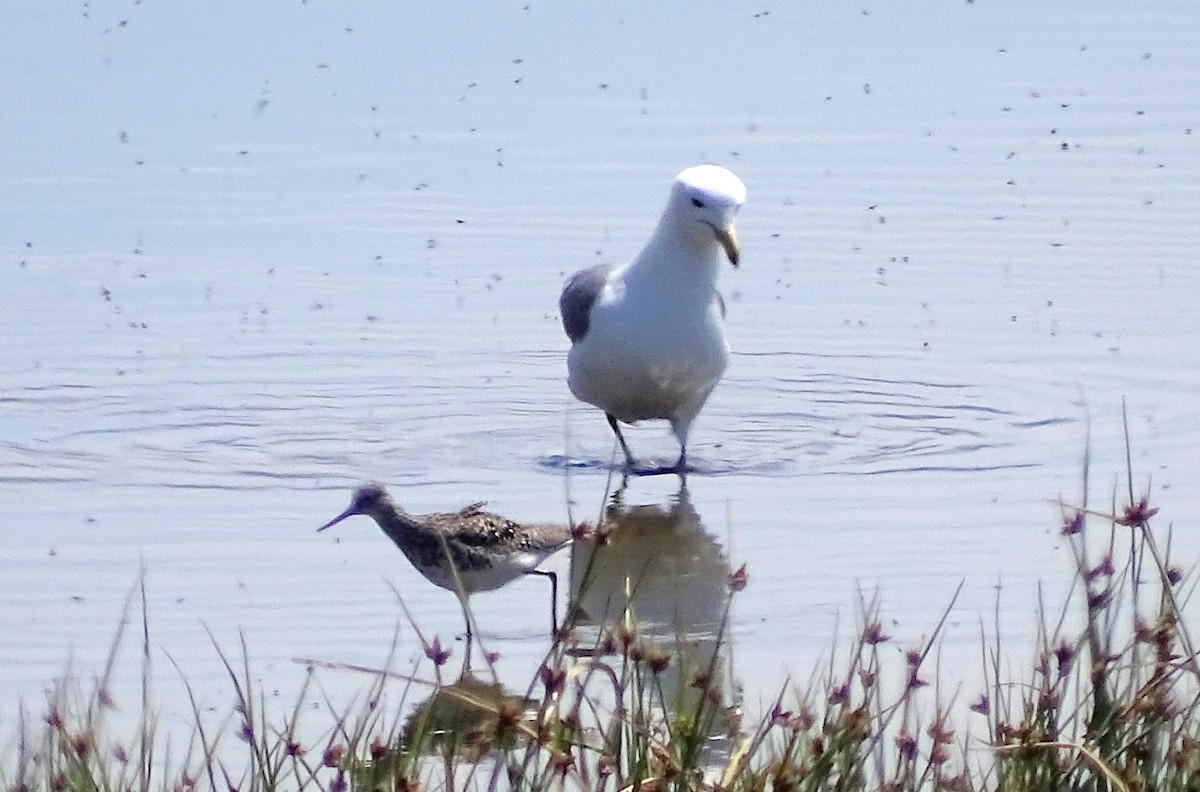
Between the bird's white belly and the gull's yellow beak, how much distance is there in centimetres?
29

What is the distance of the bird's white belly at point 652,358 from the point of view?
988 cm

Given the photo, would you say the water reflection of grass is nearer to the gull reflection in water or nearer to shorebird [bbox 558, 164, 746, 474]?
the gull reflection in water

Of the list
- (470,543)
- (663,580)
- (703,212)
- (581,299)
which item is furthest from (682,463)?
(470,543)

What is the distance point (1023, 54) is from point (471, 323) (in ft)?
23.1

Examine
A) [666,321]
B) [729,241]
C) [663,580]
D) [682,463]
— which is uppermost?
[729,241]

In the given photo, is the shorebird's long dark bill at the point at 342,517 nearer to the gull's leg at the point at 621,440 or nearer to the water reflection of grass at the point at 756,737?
the gull's leg at the point at 621,440

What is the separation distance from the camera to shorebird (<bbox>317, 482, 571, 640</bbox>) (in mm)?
7539

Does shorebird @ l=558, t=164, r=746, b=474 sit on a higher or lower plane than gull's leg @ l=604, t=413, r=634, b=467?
higher

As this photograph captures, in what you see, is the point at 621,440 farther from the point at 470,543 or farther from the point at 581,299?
the point at 470,543

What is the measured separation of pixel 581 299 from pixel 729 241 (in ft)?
2.22

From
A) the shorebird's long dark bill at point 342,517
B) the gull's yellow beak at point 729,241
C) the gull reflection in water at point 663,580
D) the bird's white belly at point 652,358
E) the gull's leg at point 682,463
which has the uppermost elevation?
the gull's yellow beak at point 729,241

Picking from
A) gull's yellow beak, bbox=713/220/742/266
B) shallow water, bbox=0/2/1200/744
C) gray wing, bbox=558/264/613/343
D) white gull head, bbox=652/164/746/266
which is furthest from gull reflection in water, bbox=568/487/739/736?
white gull head, bbox=652/164/746/266

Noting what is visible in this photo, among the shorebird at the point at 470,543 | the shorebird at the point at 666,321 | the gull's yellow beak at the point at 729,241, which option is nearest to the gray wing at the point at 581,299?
the shorebird at the point at 666,321

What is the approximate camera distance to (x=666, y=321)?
9.95 meters
